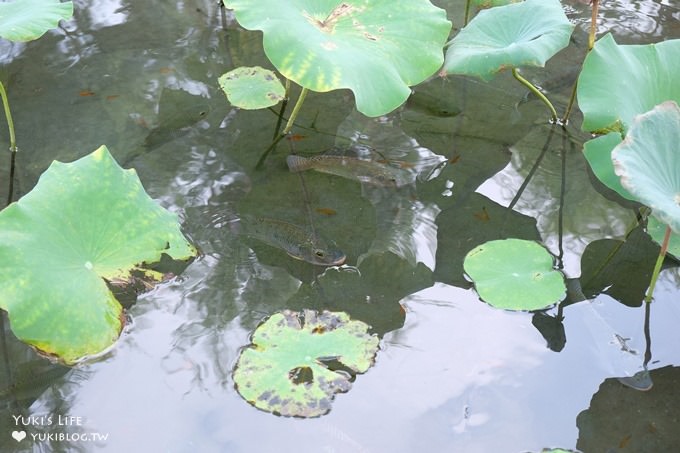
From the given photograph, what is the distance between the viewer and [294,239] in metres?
2.20

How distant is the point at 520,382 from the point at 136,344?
97 centimetres

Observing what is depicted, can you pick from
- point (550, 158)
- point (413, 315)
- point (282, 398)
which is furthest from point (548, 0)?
point (282, 398)

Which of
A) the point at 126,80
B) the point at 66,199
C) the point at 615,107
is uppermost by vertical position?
the point at 615,107

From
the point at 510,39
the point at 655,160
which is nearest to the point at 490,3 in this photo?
the point at 510,39

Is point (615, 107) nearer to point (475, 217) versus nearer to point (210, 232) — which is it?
point (475, 217)

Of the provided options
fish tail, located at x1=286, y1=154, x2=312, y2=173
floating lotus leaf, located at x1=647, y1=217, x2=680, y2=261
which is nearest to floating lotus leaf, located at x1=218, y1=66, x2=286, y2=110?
fish tail, located at x1=286, y1=154, x2=312, y2=173

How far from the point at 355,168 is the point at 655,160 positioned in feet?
3.32

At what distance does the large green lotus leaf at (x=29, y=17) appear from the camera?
2.21 meters

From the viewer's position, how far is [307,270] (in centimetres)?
211

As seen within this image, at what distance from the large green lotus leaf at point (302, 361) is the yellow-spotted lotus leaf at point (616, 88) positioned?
810mm

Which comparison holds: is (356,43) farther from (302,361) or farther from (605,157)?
(302,361)

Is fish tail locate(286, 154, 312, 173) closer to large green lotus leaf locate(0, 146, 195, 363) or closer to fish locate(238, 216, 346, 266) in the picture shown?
fish locate(238, 216, 346, 266)

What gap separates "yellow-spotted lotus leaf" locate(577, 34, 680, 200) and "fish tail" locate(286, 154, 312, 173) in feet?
2.98

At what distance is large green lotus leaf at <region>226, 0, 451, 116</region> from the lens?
2068 millimetres
